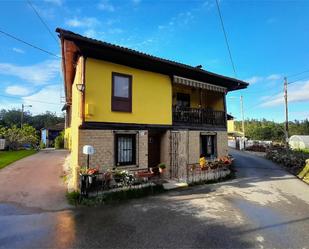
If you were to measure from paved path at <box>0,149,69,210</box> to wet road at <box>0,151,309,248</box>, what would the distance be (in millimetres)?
788

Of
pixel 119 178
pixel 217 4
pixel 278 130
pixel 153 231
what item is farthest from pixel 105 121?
pixel 278 130

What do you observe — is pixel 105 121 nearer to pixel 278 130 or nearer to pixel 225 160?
pixel 225 160

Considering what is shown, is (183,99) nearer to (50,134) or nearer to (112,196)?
(112,196)

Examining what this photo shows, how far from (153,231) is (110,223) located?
1.55 metres

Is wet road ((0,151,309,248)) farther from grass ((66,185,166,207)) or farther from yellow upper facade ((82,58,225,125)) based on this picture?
yellow upper facade ((82,58,225,125))

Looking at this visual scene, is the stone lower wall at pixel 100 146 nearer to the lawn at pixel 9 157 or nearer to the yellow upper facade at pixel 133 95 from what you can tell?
the yellow upper facade at pixel 133 95

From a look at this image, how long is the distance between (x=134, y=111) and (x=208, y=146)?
7.62m

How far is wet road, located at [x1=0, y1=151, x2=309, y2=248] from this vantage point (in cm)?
668

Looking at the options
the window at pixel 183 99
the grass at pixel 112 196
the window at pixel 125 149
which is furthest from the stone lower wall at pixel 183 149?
the grass at pixel 112 196

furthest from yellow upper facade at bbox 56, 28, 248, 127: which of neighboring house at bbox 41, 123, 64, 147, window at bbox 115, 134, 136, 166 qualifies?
neighboring house at bbox 41, 123, 64, 147

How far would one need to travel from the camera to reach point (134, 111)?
46.4ft

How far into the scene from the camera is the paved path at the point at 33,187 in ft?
33.8

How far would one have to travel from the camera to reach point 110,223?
8109 mm

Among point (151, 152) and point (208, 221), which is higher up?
point (151, 152)
